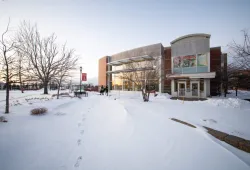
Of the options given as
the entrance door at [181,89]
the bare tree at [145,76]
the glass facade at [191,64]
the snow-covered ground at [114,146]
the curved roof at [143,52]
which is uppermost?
the curved roof at [143,52]

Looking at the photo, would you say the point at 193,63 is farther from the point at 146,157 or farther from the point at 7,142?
the point at 7,142

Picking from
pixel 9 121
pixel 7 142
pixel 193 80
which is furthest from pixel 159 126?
pixel 193 80

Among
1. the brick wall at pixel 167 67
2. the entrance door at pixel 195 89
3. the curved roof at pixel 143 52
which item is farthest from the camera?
the curved roof at pixel 143 52

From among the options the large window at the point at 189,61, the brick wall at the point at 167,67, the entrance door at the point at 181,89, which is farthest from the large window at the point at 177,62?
the entrance door at the point at 181,89

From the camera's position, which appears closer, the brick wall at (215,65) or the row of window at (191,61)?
the row of window at (191,61)

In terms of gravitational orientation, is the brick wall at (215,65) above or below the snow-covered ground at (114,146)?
above

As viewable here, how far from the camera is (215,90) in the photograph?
58.3ft

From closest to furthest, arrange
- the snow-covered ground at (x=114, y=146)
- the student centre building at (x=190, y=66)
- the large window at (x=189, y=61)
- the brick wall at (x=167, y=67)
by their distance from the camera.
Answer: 1. the snow-covered ground at (x=114, y=146)
2. the student centre building at (x=190, y=66)
3. the large window at (x=189, y=61)
4. the brick wall at (x=167, y=67)

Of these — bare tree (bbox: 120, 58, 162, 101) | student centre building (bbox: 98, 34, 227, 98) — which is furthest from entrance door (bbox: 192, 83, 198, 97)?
bare tree (bbox: 120, 58, 162, 101)

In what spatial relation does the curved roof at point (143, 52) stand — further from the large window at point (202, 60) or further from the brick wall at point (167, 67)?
the large window at point (202, 60)

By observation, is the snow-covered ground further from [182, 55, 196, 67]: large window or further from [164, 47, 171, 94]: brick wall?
[164, 47, 171, 94]: brick wall

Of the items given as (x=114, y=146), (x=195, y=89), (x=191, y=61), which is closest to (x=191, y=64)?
(x=191, y=61)

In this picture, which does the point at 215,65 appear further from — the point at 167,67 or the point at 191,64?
the point at 167,67

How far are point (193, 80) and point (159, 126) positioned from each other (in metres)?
15.9
